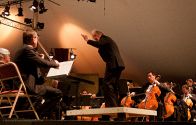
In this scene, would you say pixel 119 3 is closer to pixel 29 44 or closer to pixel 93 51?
pixel 93 51

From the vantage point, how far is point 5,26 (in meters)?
13.1

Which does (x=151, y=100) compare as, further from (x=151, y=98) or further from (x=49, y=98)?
(x=49, y=98)

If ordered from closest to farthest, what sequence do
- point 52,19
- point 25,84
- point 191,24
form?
point 25,84
point 191,24
point 52,19

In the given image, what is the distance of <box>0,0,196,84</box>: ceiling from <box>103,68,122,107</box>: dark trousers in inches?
179

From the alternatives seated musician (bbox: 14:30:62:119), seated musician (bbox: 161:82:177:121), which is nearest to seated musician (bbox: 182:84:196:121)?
seated musician (bbox: 161:82:177:121)

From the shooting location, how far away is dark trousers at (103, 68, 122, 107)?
5910 millimetres

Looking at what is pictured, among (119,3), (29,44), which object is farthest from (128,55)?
(29,44)

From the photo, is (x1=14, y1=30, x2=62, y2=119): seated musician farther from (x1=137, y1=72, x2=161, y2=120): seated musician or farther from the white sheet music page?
(x1=137, y1=72, x2=161, y2=120): seated musician

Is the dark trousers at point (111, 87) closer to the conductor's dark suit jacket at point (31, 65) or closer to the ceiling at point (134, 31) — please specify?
the conductor's dark suit jacket at point (31, 65)

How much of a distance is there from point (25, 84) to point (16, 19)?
330 inches

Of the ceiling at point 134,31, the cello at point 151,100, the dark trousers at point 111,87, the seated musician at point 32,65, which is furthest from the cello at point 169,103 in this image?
the seated musician at point 32,65

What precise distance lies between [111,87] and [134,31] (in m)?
5.61

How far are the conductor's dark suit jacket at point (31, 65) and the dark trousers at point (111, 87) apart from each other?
4.05 ft

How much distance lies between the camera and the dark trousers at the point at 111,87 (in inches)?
233
